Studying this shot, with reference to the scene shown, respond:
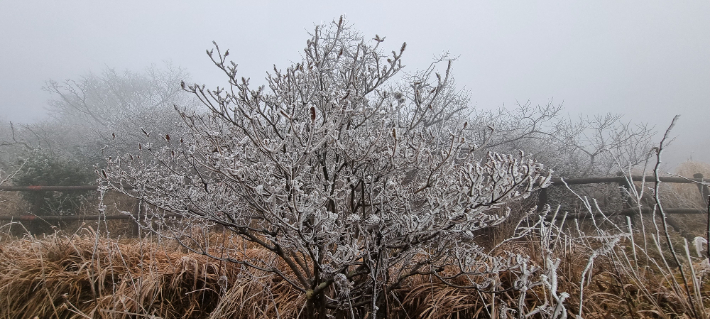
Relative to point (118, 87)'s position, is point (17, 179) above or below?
below

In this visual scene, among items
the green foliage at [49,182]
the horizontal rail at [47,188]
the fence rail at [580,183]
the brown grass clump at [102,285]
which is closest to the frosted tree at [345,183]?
the brown grass clump at [102,285]

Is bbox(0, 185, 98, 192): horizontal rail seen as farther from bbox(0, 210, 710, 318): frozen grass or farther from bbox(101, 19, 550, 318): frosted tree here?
bbox(101, 19, 550, 318): frosted tree

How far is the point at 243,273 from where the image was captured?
92.4 inches

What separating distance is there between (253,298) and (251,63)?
67.8 m

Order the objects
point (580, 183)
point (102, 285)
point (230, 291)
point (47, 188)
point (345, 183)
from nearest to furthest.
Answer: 1. point (345, 183)
2. point (230, 291)
3. point (102, 285)
4. point (580, 183)
5. point (47, 188)

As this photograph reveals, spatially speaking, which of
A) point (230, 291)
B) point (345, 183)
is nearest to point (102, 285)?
point (230, 291)

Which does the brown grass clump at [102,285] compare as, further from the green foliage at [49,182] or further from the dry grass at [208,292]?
the green foliage at [49,182]

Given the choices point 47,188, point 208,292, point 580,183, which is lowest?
point 208,292

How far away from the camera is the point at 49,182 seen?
20.9ft

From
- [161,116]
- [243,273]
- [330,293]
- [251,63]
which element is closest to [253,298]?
[243,273]

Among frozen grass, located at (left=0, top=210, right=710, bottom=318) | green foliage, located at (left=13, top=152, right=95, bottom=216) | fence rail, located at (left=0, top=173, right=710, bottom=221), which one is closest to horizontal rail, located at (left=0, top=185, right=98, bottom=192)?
fence rail, located at (left=0, top=173, right=710, bottom=221)

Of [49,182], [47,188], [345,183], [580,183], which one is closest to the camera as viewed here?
[345,183]

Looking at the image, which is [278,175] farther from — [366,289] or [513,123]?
[513,123]

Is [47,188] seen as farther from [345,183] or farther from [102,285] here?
[345,183]
